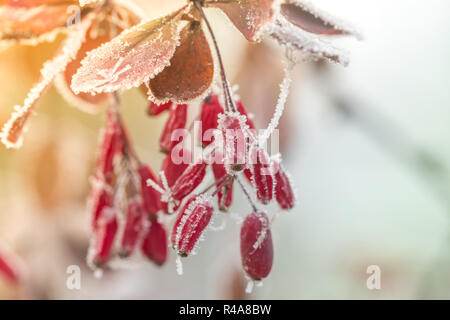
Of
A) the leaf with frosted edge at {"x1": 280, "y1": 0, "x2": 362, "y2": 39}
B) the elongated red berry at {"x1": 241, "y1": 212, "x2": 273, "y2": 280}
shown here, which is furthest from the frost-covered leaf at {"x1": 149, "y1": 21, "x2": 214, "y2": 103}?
the elongated red berry at {"x1": 241, "y1": 212, "x2": 273, "y2": 280}

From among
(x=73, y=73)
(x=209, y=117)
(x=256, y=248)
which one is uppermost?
(x=73, y=73)

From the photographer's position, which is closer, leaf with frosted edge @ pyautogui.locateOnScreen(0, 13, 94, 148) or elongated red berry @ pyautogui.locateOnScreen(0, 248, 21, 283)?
leaf with frosted edge @ pyautogui.locateOnScreen(0, 13, 94, 148)

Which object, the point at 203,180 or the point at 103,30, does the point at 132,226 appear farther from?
the point at 103,30

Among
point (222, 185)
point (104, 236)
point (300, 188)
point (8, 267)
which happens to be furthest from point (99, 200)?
point (300, 188)

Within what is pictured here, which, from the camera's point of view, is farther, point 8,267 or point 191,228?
point 8,267

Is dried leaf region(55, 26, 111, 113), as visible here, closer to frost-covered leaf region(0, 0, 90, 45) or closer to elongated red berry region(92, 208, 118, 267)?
frost-covered leaf region(0, 0, 90, 45)

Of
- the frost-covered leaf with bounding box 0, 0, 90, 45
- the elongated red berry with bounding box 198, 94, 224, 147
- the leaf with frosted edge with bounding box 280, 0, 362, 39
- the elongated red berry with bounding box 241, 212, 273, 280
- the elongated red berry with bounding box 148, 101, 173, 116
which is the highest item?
the frost-covered leaf with bounding box 0, 0, 90, 45
